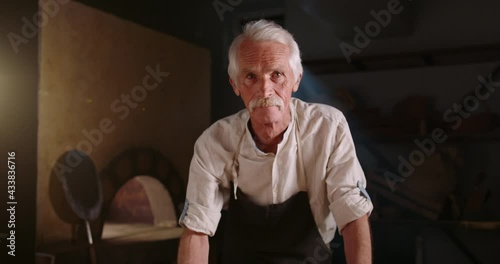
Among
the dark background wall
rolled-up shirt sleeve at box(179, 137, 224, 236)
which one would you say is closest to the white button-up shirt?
rolled-up shirt sleeve at box(179, 137, 224, 236)

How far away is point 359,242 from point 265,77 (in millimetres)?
301

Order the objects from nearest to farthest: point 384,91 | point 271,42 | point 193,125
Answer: point 271,42 < point 384,91 < point 193,125

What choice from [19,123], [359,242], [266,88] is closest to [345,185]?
[359,242]

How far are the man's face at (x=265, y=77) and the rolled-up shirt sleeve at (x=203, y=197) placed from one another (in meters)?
0.13

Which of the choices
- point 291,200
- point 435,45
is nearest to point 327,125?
point 291,200

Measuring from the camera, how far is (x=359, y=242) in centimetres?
82

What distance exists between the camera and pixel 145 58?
114 cm

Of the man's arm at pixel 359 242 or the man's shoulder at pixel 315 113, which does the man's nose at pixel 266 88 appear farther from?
the man's arm at pixel 359 242

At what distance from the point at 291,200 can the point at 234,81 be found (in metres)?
0.23

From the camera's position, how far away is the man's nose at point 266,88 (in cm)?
83

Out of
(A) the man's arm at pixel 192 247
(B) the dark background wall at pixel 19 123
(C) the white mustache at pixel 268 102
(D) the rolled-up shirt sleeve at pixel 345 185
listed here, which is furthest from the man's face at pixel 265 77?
(B) the dark background wall at pixel 19 123

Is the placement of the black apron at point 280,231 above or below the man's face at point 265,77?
below

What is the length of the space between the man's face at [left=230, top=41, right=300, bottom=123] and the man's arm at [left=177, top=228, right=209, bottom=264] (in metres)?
0.23

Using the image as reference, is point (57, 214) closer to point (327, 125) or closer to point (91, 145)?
point (91, 145)
